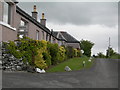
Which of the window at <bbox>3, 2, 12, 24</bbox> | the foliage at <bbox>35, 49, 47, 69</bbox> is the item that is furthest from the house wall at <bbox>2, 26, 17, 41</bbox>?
the foliage at <bbox>35, 49, 47, 69</bbox>

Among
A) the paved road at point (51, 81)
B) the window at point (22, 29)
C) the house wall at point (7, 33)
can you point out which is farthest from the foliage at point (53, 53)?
the paved road at point (51, 81)

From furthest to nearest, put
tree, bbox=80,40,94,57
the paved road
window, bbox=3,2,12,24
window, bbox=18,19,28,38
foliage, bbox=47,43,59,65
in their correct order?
tree, bbox=80,40,94,57 → window, bbox=18,19,28,38 → foliage, bbox=47,43,59,65 → window, bbox=3,2,12,24 → the paved road

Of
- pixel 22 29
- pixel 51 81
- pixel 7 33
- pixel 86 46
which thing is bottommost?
pixel 51 81

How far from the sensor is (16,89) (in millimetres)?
7043

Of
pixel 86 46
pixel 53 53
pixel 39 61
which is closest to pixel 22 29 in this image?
pixel 53 53

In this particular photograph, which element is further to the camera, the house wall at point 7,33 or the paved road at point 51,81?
the house wall at point 7,33

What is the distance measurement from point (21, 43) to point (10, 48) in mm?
798

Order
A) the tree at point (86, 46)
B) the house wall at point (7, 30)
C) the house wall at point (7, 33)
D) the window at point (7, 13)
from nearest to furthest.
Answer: the house wall at point (7, 30) < the house wall at point (7, 33) < the window at point (7, 13) < the tree at point (86, 46)

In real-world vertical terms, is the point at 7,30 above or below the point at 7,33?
above

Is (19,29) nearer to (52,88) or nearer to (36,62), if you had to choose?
(36,62)

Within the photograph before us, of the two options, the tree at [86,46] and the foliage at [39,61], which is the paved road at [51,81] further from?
the tree at [86,46]

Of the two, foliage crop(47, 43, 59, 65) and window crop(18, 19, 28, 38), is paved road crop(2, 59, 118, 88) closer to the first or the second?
foliage crop(47, 43, 59, 65)

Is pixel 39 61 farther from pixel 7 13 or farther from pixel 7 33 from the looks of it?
pixel 7 13

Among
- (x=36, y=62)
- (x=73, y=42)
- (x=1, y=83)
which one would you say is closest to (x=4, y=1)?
(x=36, y=62)
